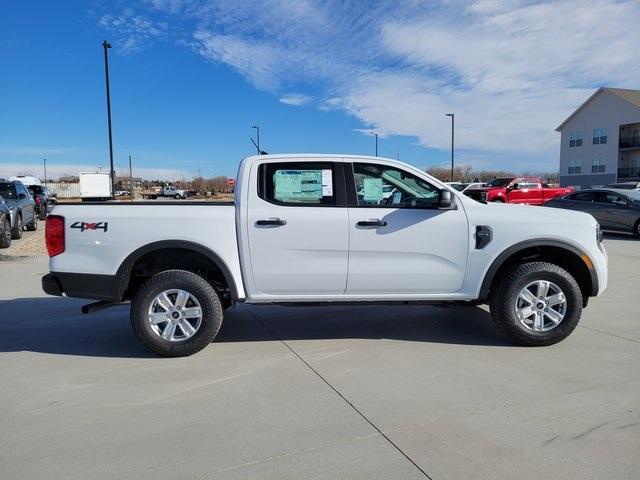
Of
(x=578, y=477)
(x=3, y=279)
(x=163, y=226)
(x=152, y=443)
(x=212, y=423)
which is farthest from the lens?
(x=3, y=279)

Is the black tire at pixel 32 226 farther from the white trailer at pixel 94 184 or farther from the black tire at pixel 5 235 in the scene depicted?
the black tire at pixel 5 235

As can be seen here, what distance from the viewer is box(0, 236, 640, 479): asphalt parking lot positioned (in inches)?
115

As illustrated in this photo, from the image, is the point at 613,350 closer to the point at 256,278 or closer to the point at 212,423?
the point at 256,278

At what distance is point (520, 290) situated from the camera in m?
4.80

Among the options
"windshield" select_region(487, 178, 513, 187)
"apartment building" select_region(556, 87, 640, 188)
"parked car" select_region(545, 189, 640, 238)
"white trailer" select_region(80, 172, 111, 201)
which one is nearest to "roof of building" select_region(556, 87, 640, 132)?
"apartment building" select_region(556, 87, 640, 188)

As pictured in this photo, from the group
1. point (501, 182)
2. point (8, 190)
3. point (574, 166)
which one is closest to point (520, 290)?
point (8, 190)

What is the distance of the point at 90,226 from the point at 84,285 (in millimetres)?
542

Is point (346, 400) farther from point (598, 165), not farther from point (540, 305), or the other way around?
point (598, 165)

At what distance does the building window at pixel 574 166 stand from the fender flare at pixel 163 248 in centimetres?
5957

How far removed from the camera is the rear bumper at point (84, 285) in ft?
15.1

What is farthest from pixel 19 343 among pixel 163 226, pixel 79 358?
pixel 163 226

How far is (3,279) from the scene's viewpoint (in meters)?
8.78

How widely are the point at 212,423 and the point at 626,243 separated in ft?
44.6

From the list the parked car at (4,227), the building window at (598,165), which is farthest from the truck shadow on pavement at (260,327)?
the building window at (598,165)
